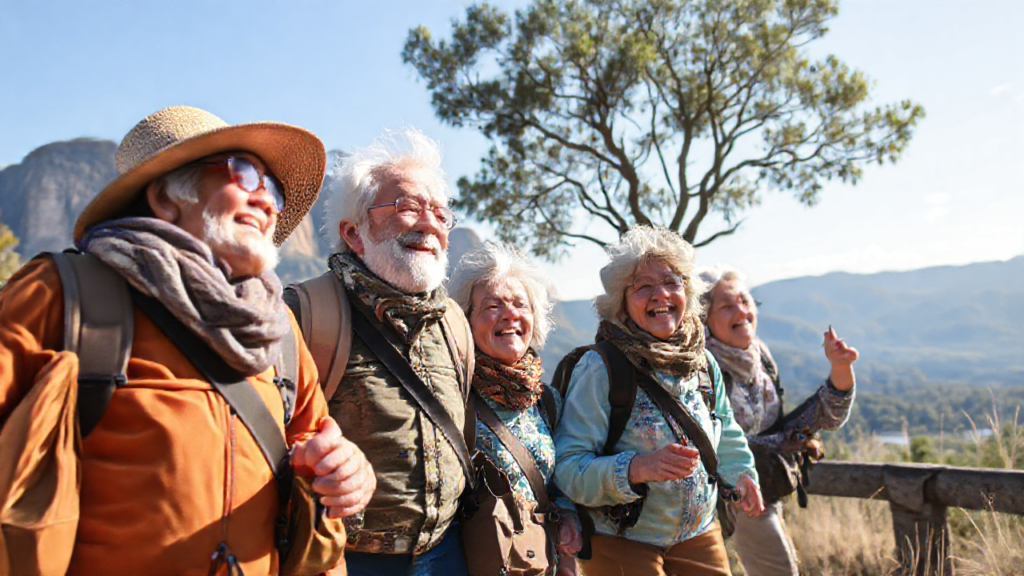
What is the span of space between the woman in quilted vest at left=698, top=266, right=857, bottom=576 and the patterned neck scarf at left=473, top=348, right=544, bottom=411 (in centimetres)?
166

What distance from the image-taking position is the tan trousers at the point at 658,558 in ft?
10.0

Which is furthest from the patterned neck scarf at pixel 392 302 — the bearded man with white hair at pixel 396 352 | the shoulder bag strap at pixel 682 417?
the shoulder bag strap at pixel 682 417

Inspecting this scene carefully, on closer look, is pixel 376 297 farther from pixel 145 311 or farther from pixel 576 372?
pixel 576 372

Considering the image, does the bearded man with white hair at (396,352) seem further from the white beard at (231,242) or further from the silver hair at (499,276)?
the white beard at (231,242)

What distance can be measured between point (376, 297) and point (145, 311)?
3.29ft

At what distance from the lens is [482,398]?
292 centimetres

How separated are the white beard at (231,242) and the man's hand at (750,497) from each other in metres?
2.39

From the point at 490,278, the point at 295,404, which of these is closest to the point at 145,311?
the point at 295,404

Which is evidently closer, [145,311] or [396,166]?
[145,311]

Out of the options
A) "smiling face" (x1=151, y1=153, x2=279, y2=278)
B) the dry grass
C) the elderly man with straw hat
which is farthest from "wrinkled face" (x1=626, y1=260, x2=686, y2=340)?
the dry grass

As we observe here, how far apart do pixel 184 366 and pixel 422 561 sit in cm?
123

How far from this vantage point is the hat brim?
1.70 meters

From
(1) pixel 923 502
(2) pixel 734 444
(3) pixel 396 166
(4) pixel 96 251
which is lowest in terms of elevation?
(1) pixel 923 502

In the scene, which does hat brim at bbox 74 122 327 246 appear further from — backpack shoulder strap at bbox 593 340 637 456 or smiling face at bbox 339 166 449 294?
backpack shoulder strap at bbox 593 340 637 456
